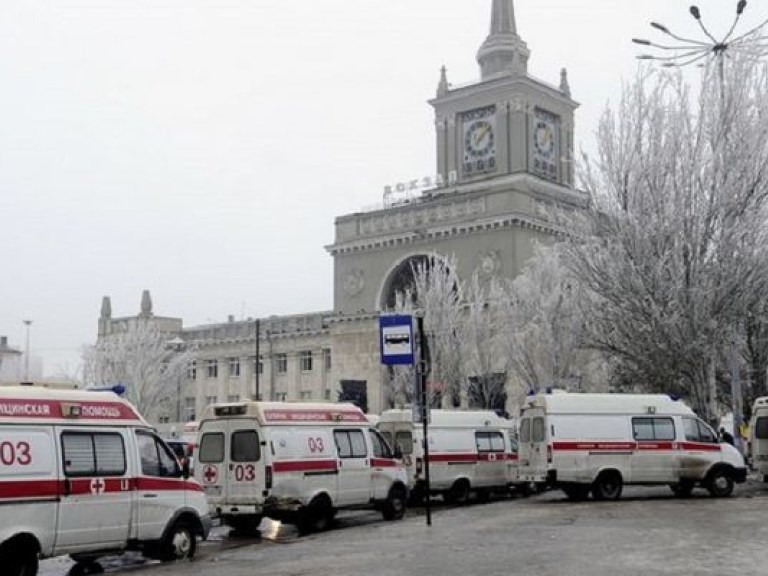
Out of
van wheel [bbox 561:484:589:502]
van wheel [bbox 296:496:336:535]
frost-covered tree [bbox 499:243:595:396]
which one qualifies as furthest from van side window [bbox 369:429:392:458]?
frost-covered tree [bbox 499:243:595:396]

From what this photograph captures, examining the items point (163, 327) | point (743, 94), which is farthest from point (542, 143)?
point (743, 94)

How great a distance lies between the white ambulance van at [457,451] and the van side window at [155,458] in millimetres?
9288

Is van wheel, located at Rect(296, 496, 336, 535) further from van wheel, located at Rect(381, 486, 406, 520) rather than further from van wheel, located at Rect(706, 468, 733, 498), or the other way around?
van wheel, located at Rect(706, 468, 733, 498)

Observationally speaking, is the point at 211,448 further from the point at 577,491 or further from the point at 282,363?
the point at 282,363

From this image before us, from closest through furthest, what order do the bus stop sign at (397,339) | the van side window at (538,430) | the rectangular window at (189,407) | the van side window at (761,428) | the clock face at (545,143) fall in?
the bus stop sign at (397,339)
the van side window at (538,430)
the van side window at (761,428)
the clock face at (545,143)
the rectangular window at (189,407)

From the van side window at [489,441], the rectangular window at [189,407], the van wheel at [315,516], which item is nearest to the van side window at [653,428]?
the van side window at [489,441]

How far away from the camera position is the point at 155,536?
14312 mm

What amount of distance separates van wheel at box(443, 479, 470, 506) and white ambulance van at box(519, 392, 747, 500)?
6.83 feet

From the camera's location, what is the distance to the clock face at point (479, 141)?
223 ft

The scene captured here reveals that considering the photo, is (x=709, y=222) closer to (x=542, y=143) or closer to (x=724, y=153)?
(x=724, y=153)

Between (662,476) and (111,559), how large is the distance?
42.2ft

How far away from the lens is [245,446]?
59.1ft

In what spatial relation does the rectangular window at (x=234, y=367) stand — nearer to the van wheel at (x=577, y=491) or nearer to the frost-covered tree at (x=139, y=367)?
the frost-covered tree at (x=139, y=367)

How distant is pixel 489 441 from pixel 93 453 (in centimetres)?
1403
